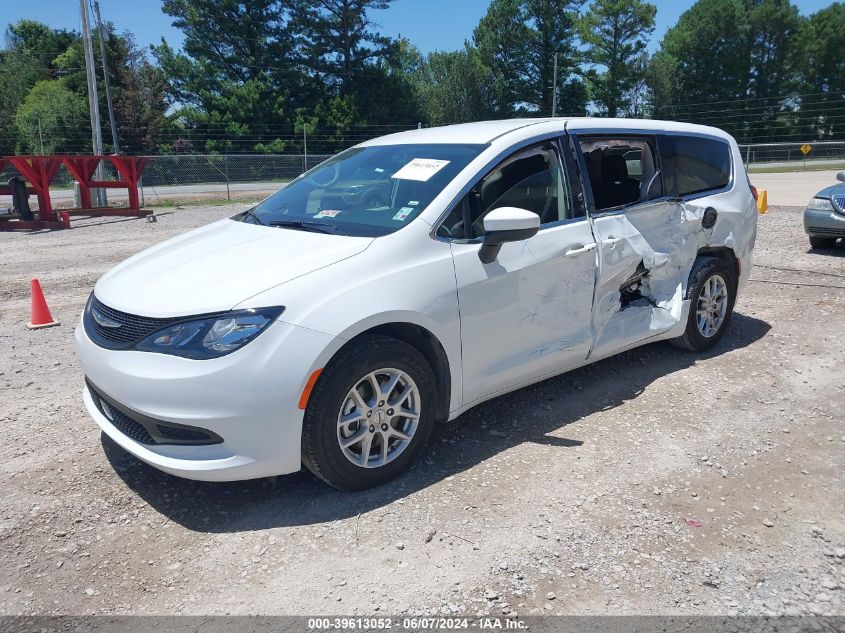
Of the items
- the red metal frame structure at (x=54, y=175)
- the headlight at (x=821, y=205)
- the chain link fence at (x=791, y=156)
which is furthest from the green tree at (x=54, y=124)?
the chain link fence at (x=791, y=156)

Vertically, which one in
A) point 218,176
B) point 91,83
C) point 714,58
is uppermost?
point 714,58

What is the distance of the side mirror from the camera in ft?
11.6

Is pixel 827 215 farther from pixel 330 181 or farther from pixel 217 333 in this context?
pixel 217 333

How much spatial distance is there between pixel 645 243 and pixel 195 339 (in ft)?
10.4

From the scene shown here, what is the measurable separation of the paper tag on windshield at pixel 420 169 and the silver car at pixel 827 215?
25.0ft

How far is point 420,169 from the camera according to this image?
158 inches

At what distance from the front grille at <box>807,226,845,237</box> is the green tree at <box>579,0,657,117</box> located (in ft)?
171

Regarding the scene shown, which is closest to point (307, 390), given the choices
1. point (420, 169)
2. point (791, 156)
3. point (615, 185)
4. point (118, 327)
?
point (118, 327)

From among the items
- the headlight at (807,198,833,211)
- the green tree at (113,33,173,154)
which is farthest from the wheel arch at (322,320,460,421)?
the green tree at (113,33,173,154)

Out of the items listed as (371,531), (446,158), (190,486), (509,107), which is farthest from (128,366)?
(509,107)

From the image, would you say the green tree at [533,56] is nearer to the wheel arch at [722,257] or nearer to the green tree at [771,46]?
the green tree at [771,46]

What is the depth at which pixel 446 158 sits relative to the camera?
3.99 m

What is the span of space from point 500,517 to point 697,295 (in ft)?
9.53

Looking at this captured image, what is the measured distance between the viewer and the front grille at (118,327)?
3141 mm
